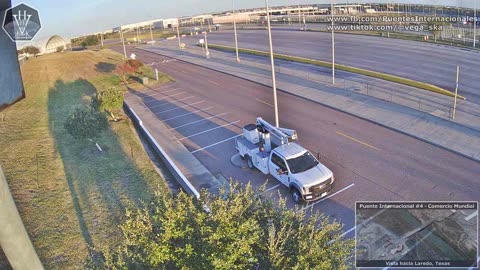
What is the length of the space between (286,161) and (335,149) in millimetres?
5117

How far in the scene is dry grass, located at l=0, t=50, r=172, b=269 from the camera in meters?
13.6

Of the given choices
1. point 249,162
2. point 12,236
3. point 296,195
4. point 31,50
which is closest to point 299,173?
point 296,195

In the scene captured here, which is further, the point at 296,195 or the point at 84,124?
the point at 84,124

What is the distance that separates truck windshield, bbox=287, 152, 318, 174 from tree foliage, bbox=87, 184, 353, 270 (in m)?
7.35

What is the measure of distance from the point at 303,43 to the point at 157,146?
40700mm

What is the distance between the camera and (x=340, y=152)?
64.7 feet

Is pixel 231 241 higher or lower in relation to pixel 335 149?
higher

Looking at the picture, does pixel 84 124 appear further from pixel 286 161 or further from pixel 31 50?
pixel 31 50

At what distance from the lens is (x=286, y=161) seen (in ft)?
53.1

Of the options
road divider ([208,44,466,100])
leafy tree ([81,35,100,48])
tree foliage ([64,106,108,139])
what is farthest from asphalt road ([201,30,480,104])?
leafy tree ([81,35,100,48])

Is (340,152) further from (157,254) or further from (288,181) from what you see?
(157,254)

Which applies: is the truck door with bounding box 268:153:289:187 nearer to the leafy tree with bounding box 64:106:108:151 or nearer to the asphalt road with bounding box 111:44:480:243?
the asphalt road with bounding box 111:44:480:243

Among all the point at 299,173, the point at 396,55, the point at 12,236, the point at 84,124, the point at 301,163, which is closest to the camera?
the point at 12,236

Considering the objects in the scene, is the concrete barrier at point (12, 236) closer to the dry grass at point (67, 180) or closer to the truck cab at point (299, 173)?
the dry grass at point (67, 180)
